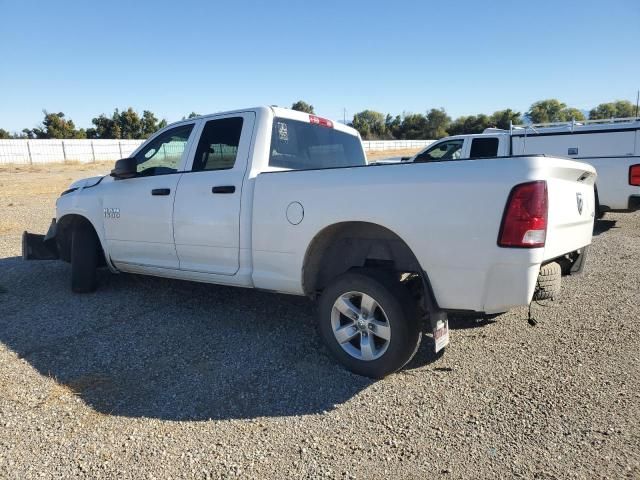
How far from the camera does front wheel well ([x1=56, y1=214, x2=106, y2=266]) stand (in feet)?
18.8

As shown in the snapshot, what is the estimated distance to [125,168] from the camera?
4.88 m

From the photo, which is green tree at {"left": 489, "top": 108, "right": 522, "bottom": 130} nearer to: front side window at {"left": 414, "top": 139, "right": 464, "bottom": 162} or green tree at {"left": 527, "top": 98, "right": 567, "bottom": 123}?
green tree at {"left": 527, "top": 98, "right": 567, "bottom": 123}

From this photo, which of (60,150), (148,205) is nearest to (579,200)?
(148,205)

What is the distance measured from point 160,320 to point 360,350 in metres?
2.26

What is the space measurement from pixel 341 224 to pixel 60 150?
46.1 meters

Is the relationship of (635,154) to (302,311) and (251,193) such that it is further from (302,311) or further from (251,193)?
(251,193)

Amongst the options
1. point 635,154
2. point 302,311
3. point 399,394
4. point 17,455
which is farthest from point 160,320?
point 635,154

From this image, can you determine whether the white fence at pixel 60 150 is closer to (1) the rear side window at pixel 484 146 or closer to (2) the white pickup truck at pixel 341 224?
(1) the rear side window at pixel 484 146

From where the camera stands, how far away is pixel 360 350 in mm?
3637

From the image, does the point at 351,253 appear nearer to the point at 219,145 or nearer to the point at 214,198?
the point at 214,198

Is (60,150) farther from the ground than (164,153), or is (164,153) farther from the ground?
(60,150)

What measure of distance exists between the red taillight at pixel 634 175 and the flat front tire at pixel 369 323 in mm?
7459

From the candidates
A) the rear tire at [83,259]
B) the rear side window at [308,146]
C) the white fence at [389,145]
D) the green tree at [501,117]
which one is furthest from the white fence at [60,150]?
the rear tire at [83,259]

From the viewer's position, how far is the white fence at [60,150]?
39031 millimetres
